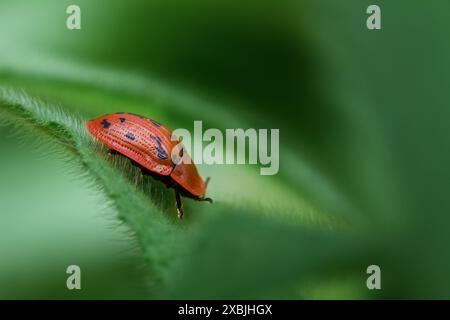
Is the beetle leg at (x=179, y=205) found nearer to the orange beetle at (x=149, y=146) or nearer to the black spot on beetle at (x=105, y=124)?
the orange beetle at (x=149, y=146)

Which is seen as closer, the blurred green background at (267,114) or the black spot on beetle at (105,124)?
→ the blurred green background at (267,114)

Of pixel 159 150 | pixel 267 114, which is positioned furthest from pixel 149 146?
pixel 267 114

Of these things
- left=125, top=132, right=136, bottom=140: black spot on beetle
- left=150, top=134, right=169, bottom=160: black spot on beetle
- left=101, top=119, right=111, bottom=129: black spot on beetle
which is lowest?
left=150, top=134, right=169, bottom=160: black spot on beetle

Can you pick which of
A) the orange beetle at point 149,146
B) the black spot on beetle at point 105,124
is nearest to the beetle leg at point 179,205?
the orange beetle at point 149,146

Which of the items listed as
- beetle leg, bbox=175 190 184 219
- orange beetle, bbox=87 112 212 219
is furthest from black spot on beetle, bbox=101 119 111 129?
beetle leg, bbox=175 190 184 219

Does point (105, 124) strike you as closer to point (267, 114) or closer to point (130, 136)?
point (130, 136)

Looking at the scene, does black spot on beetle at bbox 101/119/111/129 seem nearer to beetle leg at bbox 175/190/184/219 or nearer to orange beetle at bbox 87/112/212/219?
orange beetle at bbox 87/112/212/219
